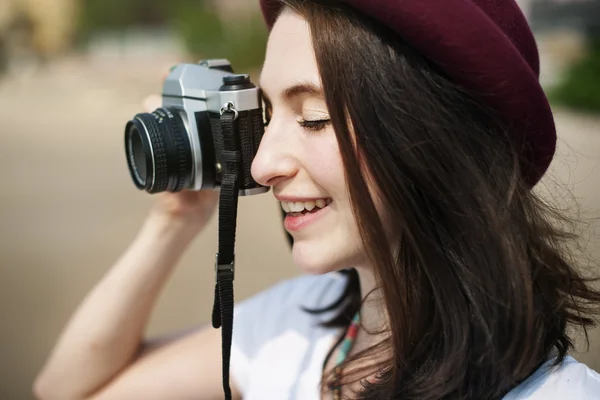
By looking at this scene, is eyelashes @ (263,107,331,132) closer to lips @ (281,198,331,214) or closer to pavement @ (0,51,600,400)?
lips @ (281,198,331,214)

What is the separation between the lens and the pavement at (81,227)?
11.5 feet

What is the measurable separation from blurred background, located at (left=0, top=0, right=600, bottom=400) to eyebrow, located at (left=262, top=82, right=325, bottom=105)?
49 cm

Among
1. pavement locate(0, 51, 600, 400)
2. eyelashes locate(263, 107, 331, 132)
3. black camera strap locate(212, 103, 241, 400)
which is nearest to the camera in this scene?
eyelashes locate(263, 107, 331, 132)

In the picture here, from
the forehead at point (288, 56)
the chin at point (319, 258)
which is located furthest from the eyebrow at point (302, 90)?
the chin at point (319, 258)

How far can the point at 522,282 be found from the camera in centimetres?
113

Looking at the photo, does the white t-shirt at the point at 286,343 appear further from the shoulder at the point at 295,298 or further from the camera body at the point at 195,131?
the camera body at the point at 195,131

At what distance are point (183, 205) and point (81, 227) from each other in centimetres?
361

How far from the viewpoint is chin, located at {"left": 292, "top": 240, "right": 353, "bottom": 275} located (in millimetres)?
1212

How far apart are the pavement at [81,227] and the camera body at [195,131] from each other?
0.57m

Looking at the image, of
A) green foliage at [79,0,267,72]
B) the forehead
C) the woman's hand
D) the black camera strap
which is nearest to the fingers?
the woman's hand

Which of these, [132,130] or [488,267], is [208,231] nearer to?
[132,130]

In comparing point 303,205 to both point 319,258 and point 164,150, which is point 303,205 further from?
point 164,150

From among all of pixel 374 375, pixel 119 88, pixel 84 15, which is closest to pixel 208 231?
pixel 374 375

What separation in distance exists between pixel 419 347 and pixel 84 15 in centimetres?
1310
